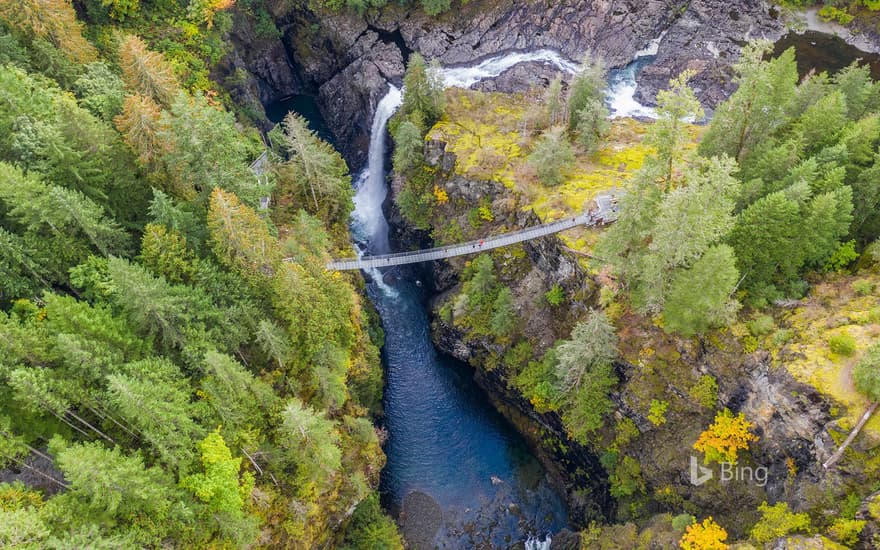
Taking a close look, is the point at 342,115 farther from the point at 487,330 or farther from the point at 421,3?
the point at 487,330

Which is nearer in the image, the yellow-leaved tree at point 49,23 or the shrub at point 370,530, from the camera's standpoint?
the yellow-leaved tree at point 49,23

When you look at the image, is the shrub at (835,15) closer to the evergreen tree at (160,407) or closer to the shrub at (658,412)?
the shrub at (658,412)

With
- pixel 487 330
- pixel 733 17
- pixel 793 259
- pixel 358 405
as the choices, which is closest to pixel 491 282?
pixel 487 330

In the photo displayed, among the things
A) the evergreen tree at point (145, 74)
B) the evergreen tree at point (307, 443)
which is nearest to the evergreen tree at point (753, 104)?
the evergreen tree at point (307, 443)

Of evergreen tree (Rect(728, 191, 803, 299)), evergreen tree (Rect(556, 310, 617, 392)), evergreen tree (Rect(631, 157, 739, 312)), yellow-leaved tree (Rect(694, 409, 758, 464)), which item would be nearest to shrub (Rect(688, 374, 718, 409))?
yellow-leaved tree (Rect(694, 409, 758, 464))

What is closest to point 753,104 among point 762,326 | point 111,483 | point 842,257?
point 842,257

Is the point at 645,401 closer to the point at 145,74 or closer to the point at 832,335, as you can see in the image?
the point at 832,335

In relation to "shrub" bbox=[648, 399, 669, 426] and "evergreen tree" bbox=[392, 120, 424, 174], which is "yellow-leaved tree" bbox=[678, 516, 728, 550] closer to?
"shrub" bbox=[648, 399, 669, 426]

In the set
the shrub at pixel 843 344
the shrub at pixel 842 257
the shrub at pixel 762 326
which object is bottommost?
the shrub at pixel 762 326
